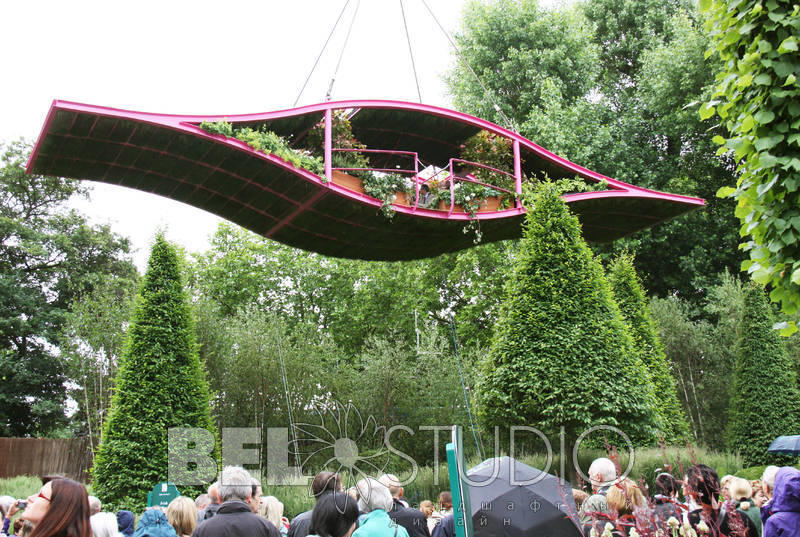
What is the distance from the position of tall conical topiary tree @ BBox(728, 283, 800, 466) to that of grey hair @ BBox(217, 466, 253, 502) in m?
15.2

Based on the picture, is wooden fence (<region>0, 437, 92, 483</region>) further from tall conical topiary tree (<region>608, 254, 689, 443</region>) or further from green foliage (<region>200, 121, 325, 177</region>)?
tall conical topiary tree (<region>608, 254, 689, 443</region>)

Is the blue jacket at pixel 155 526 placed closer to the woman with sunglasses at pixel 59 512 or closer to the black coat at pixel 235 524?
the black coat at pixel 235 524

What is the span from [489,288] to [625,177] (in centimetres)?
602

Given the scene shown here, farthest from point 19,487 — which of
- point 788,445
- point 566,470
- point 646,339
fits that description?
point 788,445

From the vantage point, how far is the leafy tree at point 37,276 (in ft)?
83.7

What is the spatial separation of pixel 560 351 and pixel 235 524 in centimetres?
626

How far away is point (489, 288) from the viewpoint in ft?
71.7

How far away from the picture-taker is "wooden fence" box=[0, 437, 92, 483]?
2036 centimetres

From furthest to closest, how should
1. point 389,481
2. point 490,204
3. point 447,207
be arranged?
point 490,204 → point 447,207 → point 389,481

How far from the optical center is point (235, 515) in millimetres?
4227

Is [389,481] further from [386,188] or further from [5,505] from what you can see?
[386,188]

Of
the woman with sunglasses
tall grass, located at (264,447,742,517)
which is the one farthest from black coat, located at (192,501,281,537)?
tall grass, located at (264,447,742,517)

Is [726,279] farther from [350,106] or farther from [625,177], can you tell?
[350,106]

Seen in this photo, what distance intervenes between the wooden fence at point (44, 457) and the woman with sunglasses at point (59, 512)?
1981cm
